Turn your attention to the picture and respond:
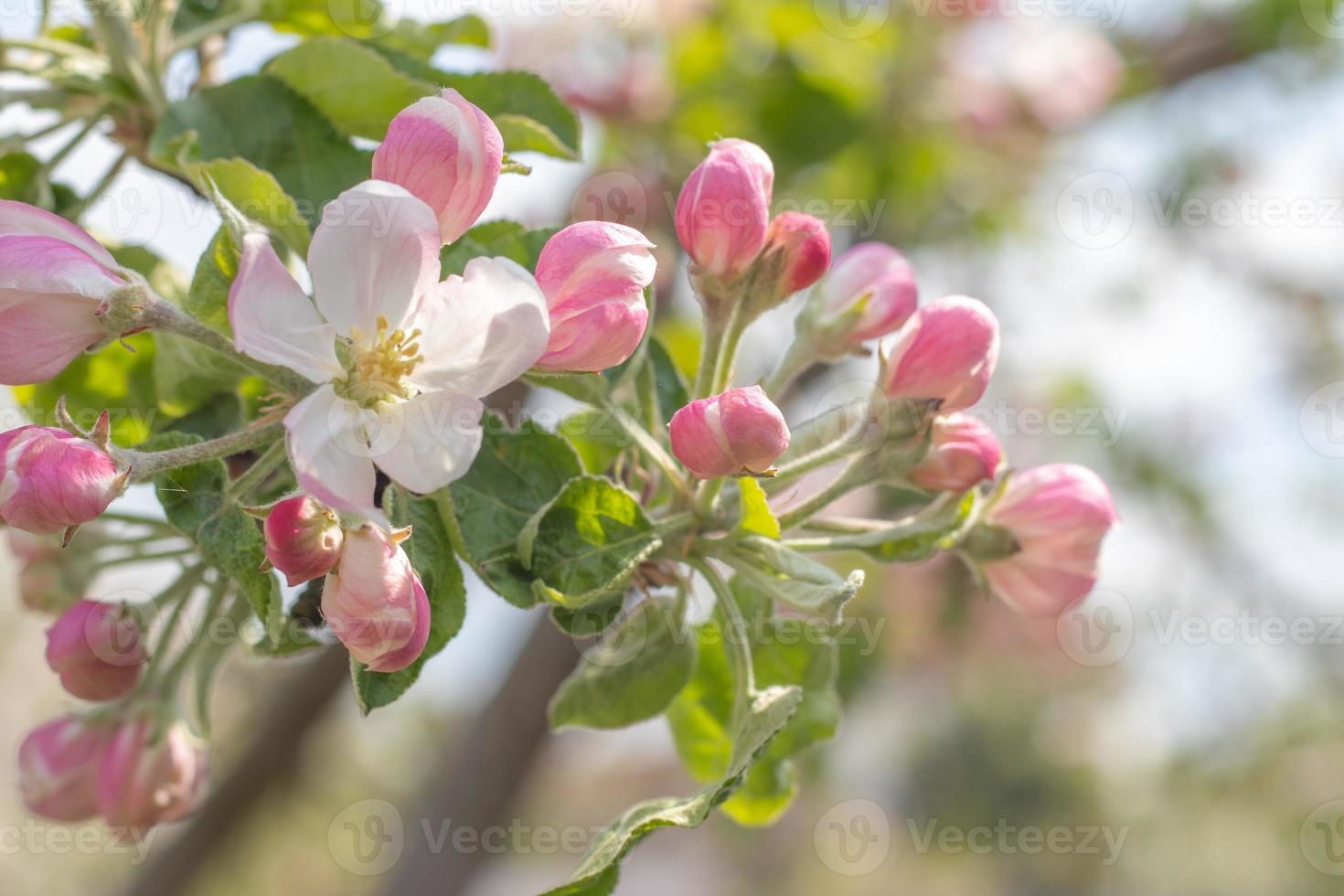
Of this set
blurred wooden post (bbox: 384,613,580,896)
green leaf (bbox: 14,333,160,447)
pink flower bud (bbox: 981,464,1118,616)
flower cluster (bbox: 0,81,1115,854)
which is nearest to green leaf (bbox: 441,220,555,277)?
flower cluster (bbox: 0,81,1115,854)

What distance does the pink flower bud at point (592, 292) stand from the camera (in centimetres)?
73

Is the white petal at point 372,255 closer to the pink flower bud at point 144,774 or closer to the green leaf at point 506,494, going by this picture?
the green leaf at point 506,494

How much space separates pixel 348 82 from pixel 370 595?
51 cm

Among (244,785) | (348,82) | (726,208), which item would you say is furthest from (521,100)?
(244,785)

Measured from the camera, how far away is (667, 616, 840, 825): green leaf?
40.8 inches

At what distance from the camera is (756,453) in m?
0.73

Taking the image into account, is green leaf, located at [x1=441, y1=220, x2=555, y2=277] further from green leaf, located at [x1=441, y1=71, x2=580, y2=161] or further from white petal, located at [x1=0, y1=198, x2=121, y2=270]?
white petal, located at [x1=0, y1=198, x2=121, y2=270]

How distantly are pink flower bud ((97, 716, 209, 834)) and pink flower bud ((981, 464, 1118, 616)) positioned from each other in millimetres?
734

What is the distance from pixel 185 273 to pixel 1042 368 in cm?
272

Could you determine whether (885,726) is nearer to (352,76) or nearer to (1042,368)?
(1042,368)

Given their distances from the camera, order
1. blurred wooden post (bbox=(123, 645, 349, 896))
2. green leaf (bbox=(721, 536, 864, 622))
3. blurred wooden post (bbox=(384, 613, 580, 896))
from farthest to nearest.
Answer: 1. blurred wooden post (bbox=(123, 645, 349, 896))
2. blurred wooden post (bbox=(384, 613, 580, 896))
3. green leaf (bbox=(721, 536, 864, 622))

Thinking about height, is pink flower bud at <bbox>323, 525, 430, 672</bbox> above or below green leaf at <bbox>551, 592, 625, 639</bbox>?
above

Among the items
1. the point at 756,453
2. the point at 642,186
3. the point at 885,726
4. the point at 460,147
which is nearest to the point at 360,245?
the point at 460,147

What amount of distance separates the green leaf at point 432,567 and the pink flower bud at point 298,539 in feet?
0.24
